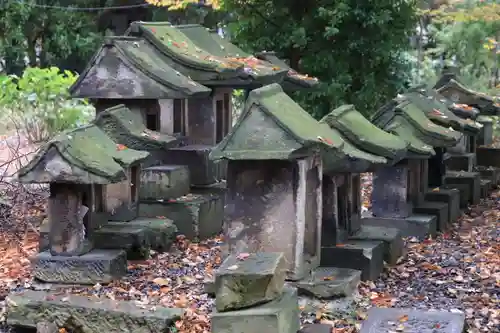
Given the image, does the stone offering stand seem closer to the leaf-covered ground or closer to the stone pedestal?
the leaf-covered ground

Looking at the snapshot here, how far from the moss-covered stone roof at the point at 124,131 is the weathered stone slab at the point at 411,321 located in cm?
449

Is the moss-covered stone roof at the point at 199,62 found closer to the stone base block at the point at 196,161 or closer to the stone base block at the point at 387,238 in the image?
the stone base block at the point at 196,161

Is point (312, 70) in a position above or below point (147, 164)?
above

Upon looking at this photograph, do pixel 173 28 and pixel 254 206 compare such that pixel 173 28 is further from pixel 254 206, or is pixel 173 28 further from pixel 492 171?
pixel 492 171

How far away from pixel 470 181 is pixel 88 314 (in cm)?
840

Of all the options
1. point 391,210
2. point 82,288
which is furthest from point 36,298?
point 391,210

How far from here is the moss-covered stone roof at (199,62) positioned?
487 inches

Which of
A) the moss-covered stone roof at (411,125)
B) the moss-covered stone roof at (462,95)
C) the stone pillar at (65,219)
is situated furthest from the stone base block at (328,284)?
the moss-covered stone roof at (462,95)

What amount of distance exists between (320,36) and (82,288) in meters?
10.4

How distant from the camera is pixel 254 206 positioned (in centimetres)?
864

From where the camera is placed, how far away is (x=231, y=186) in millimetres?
8688

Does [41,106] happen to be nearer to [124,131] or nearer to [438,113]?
[124,131]

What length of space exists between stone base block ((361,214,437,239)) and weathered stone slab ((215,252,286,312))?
187 inches

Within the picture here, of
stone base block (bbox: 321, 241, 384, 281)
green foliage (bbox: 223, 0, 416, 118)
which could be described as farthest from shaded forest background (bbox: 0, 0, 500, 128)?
stone base block (bbox: 321, 241, 384, 281)
